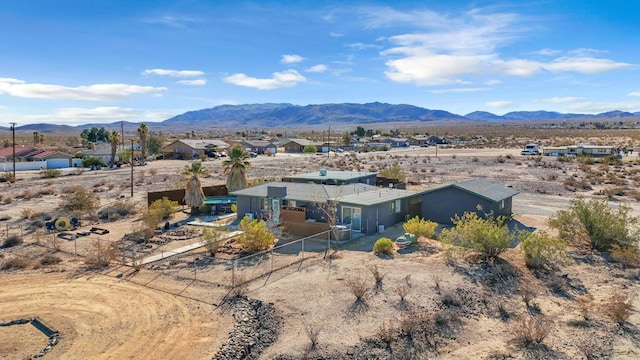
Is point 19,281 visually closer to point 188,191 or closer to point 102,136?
point 188,191

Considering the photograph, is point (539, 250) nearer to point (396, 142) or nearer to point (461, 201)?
point (461, 201)

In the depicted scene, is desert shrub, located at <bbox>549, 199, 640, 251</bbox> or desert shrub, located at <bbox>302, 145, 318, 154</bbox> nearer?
desert shrub, located at <bbox>549, 199, 640, 251</bbox>

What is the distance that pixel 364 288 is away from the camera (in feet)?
65.3

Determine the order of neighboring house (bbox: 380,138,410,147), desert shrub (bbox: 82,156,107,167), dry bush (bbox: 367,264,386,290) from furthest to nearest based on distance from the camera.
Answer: neighboring house (bbox: 380,138,410,147), desert shrub (bbox: 82,156,107,167), dry bush (bbox: 367,264,386,290)

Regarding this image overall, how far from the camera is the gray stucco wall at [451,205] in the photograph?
32.6 metres

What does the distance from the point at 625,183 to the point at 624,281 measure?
1561 inches

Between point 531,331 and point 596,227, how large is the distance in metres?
13.0

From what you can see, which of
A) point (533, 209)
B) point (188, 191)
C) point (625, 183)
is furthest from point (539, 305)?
point (625, 183)

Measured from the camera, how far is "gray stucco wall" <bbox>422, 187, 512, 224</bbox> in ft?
107

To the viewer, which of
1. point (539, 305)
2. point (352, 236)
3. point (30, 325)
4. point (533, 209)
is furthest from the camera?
point (533, 209)

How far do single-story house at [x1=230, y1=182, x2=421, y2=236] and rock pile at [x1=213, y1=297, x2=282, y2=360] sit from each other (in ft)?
33.5

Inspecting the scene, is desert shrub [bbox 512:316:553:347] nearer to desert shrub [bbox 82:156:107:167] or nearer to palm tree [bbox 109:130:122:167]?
palm tree [bbox 109:130:122:167]

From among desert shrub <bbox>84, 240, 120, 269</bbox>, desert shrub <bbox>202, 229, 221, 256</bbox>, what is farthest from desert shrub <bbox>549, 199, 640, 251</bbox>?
desert shrub <bbox>84, 240, 120, 269</bbox>

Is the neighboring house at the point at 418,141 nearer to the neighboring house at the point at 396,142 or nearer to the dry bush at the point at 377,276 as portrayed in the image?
the neighboring house at the point at 396,142
